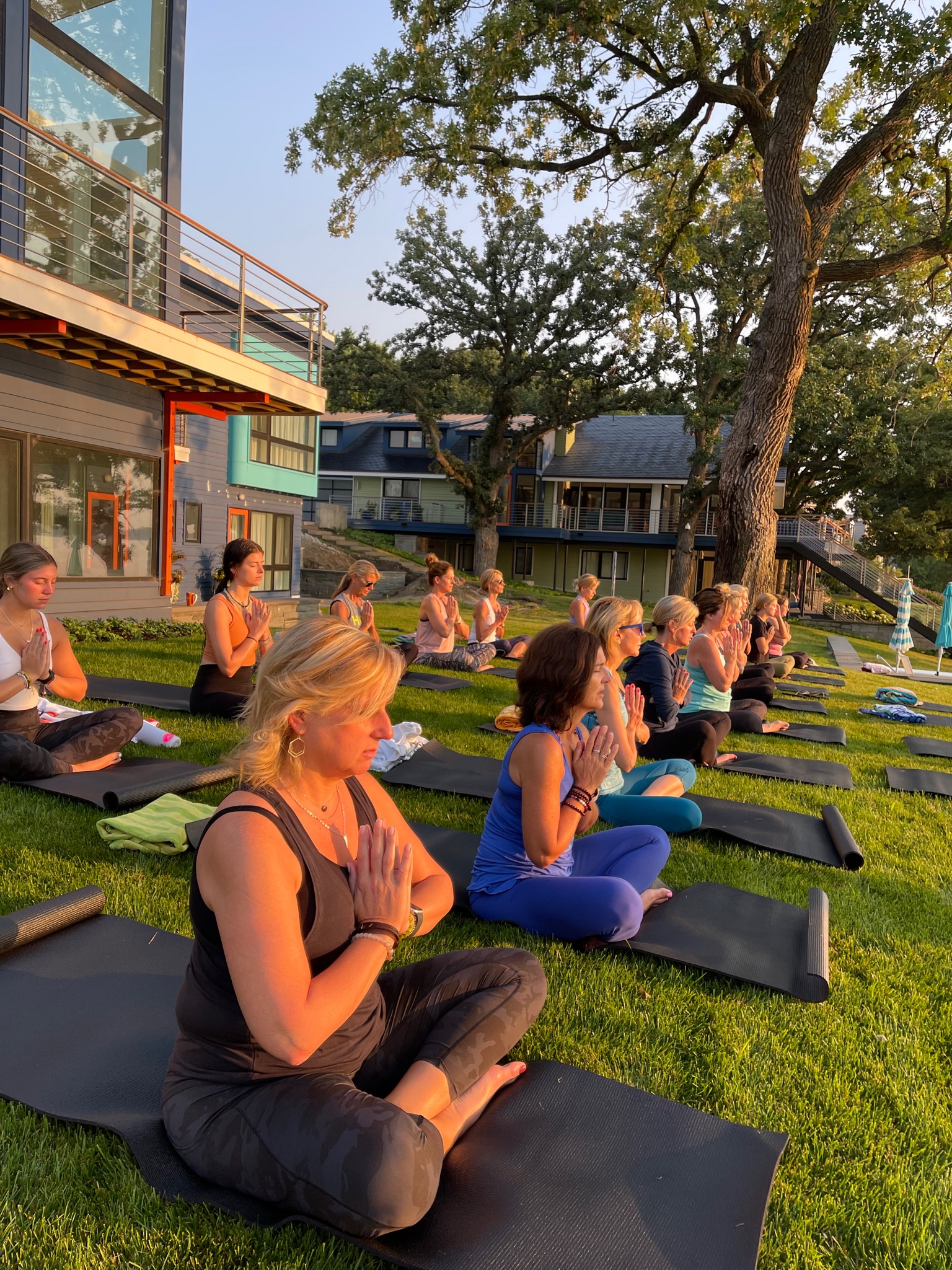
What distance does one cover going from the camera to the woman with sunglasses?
4340 mm

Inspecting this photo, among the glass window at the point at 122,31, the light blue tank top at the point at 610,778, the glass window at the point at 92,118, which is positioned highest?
the glass window at the point at 122,31

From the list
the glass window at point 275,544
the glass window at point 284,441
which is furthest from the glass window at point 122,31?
the glass window at point 275,544

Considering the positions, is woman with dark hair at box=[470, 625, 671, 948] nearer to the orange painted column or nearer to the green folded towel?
the green folded towel

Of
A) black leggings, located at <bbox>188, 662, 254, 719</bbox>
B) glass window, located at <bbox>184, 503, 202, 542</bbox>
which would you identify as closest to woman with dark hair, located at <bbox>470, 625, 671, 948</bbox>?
black leggings, located at <bbox>188, 662, 254, 719</bbox>

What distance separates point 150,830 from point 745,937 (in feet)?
9.05

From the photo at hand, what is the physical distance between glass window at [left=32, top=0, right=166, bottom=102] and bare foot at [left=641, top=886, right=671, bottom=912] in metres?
11.6

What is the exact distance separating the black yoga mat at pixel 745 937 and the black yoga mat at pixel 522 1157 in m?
0.92

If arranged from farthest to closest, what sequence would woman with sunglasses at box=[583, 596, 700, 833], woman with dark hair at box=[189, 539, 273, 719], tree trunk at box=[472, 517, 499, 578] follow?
tree trunk at box=[472, 517, 499, 578] → woman with dark hair at box=[189, 539, 273, 719] → woman with sunglasses at box=[583, 596, 700, 833]

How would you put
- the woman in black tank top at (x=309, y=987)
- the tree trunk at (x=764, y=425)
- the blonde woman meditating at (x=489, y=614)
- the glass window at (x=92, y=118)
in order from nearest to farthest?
1. the woman in black tank top at (x=309, y=987)
2. the glass window at (x=92, y=118)
3. the blonde woman meditating at (x=489, y=614)
4. the tree trunk at (x=764, y=425)

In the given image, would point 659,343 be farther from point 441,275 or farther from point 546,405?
point 441,275

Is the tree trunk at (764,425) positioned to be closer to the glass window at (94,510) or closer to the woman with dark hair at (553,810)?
the glass window at (94,510)

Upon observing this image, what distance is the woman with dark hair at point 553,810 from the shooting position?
319 centimetres

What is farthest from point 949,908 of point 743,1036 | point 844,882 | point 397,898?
point 397,898

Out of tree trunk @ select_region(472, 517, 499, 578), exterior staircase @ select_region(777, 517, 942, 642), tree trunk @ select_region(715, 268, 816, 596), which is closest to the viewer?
tree trunk @ select_region(715, 268, 816, 596)
